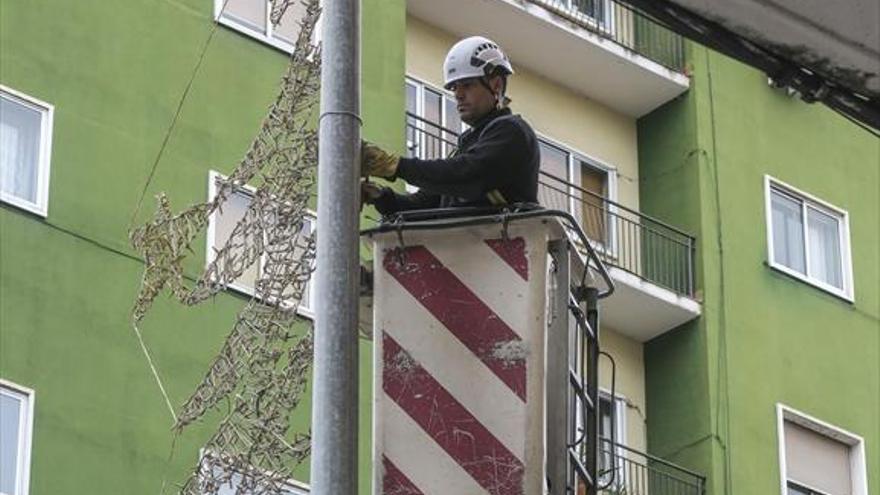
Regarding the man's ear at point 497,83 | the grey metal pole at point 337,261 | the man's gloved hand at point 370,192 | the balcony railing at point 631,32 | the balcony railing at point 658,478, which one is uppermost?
the balcony railing at point 631,32

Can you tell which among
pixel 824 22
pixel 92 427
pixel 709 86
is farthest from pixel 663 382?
pixel 824 22

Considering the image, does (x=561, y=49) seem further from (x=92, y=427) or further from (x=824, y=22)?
(x=824, y=22)

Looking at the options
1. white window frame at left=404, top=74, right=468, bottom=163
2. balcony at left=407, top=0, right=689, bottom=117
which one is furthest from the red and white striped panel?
balcony at left=407, top=0, right=689, bottom=117

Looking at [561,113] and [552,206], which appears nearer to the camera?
[552,206]

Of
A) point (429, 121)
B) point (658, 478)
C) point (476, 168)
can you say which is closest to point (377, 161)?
point (476, 168)

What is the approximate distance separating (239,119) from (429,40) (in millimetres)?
3817

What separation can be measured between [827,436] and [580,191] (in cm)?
384

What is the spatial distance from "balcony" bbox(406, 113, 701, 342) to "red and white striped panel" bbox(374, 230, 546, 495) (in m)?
18.0

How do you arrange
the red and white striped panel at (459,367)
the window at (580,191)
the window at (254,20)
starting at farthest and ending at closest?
1. the window at (580,191)
2. the window at (254,20)
3. the red and white striped panel at (459,367)

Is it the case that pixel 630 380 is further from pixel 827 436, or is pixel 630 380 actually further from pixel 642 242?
pixel 827 436

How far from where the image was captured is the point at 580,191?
2872 cm

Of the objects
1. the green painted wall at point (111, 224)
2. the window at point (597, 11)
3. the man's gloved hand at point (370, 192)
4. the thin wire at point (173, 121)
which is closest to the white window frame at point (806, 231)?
the window at point (597, 11)

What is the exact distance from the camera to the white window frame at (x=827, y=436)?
28984mm

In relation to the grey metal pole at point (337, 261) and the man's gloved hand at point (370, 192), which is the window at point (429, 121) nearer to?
the man's gloved hand at point (370, 192)
